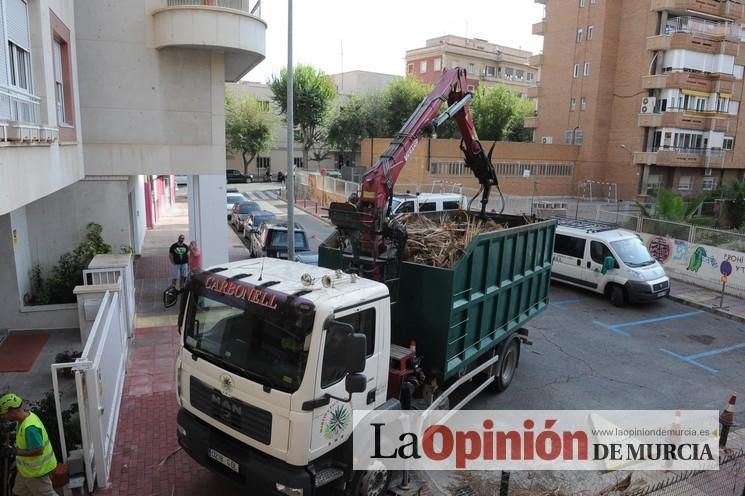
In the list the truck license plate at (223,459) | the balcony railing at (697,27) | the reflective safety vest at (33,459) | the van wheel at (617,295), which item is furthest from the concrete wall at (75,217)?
the balcony railing at (697,27)

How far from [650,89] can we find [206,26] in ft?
124

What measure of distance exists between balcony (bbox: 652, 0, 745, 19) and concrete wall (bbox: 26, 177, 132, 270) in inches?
1538

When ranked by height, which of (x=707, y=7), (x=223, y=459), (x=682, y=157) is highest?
(x=707, y=7)

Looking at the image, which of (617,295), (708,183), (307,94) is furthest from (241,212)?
(708,183)

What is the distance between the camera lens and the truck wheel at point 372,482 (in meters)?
5.40

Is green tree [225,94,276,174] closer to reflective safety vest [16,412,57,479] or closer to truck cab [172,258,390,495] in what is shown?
truck cab [172,258,390,495]

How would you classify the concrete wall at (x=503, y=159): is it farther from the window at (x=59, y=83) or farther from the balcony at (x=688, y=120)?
the window at (x=59, y=83)

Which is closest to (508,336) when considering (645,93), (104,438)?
(104,438)

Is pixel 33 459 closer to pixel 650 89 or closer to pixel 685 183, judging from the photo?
pixel 650 89

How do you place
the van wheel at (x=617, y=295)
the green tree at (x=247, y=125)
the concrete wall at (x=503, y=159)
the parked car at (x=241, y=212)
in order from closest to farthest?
1. the van wheel at (x=617, y=295)
2. the parked car at (x=241, y=212)
3. the concrete wall at (x=503, y=159)
4. the green tree at (x=247, y=125)

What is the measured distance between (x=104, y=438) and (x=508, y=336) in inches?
232

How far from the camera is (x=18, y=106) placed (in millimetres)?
6789

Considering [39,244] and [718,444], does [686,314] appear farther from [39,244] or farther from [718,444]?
[39,244]

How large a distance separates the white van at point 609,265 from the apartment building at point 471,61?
174 ft
